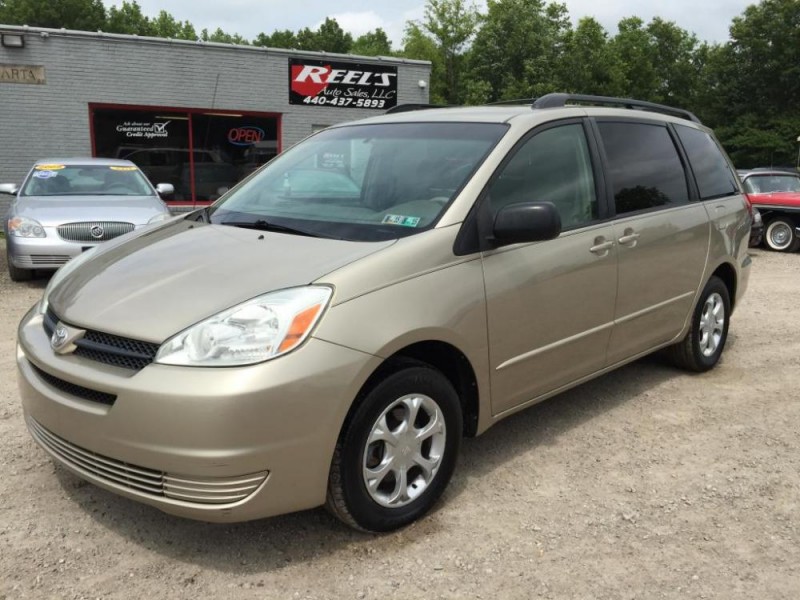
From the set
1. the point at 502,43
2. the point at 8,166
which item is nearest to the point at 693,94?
the point at 502,43

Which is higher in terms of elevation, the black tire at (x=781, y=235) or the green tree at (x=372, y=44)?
the green tree at (x=372, y=44)

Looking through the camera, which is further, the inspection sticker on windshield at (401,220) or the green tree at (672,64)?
the green tree at (672,64)

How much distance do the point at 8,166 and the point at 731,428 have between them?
15.0 metres

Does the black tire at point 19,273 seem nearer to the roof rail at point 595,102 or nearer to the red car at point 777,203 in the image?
the roof rail at point 595,102

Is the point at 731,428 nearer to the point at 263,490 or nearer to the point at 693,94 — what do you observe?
the point at 263,490

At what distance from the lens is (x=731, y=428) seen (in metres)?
4.19

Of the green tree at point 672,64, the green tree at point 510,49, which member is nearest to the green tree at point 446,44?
the green tree at point 510,49

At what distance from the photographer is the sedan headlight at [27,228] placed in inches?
306

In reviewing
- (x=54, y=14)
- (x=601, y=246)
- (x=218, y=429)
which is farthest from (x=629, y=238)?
(x=54, y=14)

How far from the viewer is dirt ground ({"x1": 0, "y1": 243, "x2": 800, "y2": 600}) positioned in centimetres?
262

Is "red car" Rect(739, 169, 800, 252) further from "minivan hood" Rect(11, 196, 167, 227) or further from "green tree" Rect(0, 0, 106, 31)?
"green tree" Rect(0, 0, 106, 31)

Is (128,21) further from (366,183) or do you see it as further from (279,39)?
(366,183)

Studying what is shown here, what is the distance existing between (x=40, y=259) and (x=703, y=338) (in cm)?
663

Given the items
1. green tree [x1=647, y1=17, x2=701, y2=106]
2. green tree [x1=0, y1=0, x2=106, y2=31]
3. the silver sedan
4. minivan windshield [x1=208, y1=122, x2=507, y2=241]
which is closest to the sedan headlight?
the silver sedan
